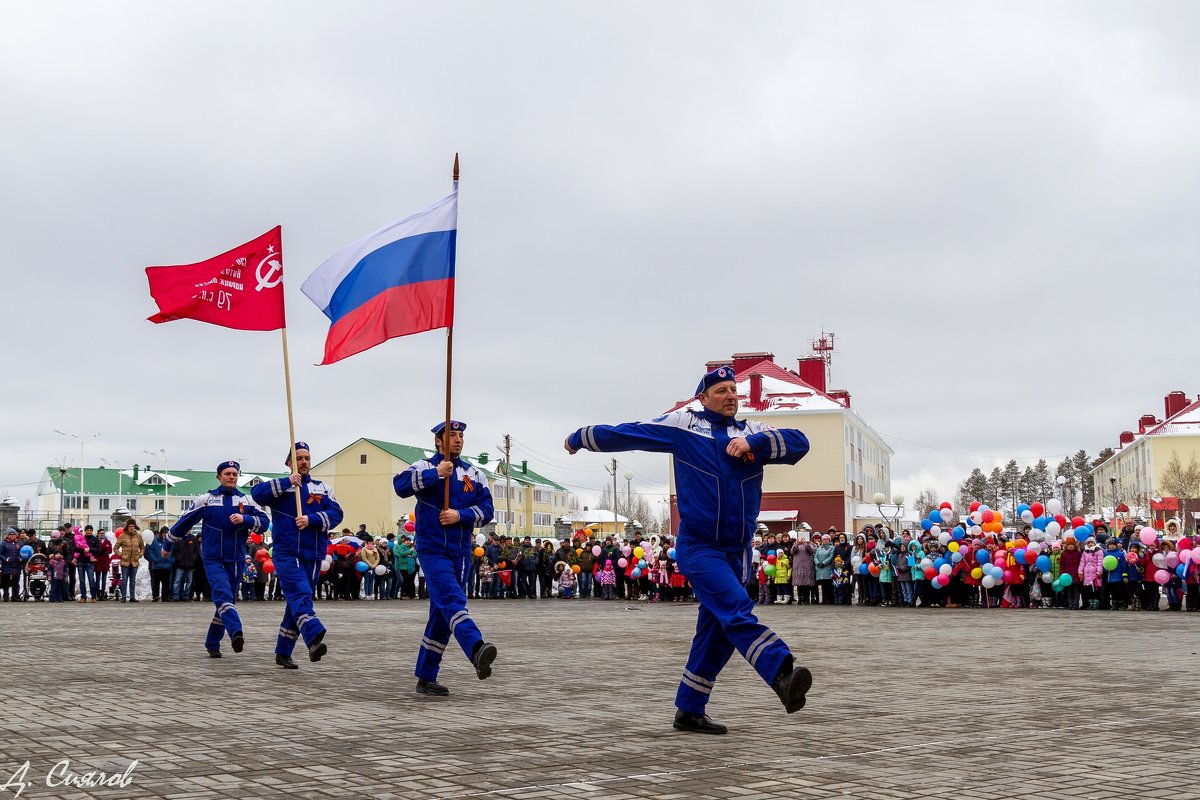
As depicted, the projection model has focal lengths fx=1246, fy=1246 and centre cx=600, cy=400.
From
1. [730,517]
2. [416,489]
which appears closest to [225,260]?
[416,489]

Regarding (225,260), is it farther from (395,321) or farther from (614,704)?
(614,704)

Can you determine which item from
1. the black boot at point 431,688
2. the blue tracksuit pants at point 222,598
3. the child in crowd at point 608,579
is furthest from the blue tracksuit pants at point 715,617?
the child in crowd at point 608,579

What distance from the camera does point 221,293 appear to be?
40.9 ft

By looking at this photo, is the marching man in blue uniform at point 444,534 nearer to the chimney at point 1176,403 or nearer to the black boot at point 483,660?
the black boot at point 483,660

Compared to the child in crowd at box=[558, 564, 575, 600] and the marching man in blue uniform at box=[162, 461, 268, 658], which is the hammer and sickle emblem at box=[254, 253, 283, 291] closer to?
the marching man in blue uniform at box=[162, 461, 268, 658]

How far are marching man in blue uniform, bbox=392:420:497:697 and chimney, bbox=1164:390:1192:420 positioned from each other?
86.7 m

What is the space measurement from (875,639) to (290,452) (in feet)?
26.6

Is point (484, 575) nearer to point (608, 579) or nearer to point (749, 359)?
point (608, 579)

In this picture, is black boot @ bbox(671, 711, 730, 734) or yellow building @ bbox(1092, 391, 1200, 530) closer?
black boot @ bbox(671, 711, 730, 734)

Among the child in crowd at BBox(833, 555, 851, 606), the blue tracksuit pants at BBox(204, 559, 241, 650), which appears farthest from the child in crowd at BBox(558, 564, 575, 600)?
the blue tracksuit pants at BBox(204, 559, 241, 650)

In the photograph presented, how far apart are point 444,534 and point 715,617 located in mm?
2955

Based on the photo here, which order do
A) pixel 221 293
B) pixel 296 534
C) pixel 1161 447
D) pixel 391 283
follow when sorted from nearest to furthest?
pixel 391 283, pixel 296 534, pixel 221 293, pixel 1161 447

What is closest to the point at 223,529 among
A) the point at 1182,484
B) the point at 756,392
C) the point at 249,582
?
the point at 249,582

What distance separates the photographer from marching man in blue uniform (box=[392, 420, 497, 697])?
29.9ft
